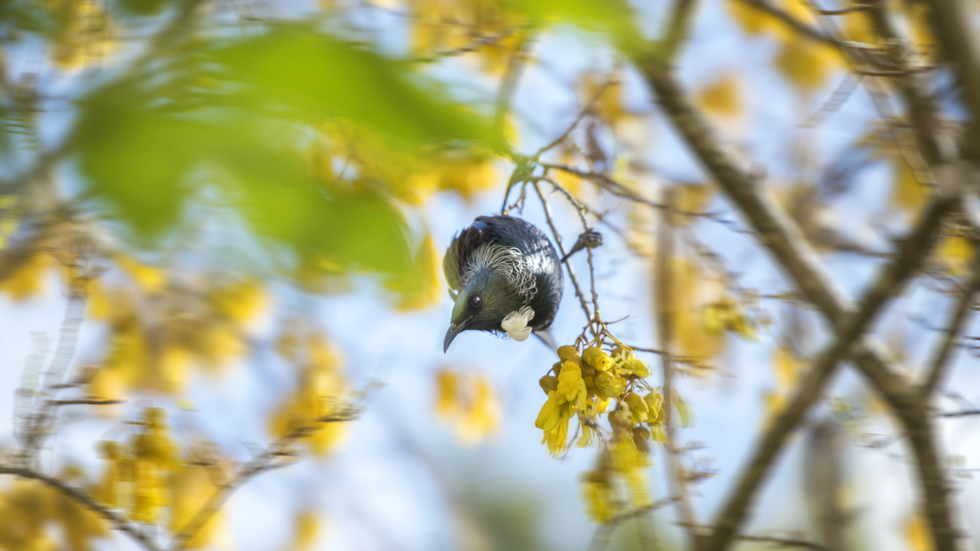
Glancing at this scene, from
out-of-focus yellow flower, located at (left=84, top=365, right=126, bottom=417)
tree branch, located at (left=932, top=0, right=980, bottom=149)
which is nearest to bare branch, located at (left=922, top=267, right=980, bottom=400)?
tree branch, located at (left=932, top=0, right=980, bottom=149)

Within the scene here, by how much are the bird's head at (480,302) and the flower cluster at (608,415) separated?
173 mm

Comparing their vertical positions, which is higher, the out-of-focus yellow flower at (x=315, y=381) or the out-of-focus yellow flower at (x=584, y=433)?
the out-of-focus yellow flower at (x=584, y=433)

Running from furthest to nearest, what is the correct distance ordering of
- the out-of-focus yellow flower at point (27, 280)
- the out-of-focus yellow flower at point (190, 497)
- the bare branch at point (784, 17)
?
the bare branch at point (784, 17) → the out-of-focus yellow flower at point (27, 280) → the out-of-focus yellow flower at point (190, 497)

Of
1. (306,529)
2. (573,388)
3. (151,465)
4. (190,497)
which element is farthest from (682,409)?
(306,529)

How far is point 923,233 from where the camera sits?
565 millimetres

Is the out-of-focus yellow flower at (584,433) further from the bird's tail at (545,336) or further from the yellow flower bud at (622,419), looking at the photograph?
the bird's tail at (545,336)

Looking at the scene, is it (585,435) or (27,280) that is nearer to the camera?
(585,435)

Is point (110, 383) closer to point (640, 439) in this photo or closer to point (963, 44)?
point (640, 439)

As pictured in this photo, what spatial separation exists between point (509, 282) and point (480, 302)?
0.16 feet

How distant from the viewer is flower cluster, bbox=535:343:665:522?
588 mm

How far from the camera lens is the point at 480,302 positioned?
796mm

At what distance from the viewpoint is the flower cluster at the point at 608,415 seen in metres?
0.59

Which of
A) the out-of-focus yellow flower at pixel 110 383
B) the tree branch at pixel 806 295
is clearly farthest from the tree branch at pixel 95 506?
the tree branch at pixel 806 295

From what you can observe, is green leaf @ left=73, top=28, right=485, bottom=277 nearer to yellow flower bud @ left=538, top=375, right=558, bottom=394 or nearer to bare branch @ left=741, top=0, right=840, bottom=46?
yellow flower bud @ left=538, top=375, right=558, bottom=394
